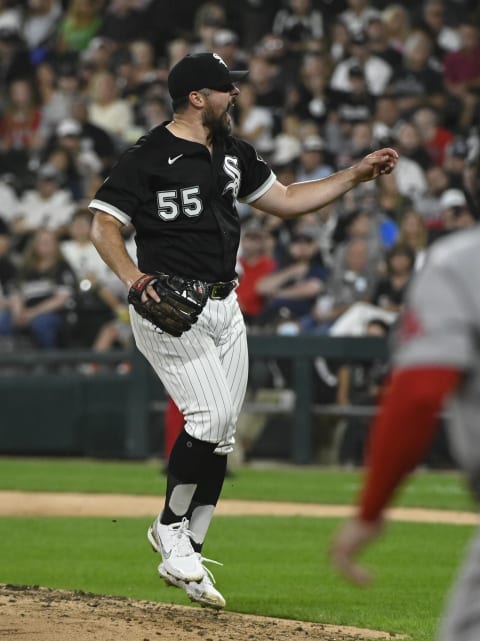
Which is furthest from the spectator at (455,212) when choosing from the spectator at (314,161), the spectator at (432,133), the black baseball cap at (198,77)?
the black baseball cap at (198,77)

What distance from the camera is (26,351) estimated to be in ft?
47.3

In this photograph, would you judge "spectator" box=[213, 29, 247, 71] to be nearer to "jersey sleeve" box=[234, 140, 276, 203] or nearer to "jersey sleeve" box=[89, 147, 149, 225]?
"jersey sleeve" box=[234, 140, 276, 203]

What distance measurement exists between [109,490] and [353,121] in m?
5.99

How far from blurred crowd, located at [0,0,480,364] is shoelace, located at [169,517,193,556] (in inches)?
290

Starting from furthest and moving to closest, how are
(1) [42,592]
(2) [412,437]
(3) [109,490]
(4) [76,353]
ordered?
(4) [76,353]
(3) [109,490]
(1) [42,592]
(2) [412,437]

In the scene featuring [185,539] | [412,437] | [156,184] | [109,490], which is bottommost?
[109,490]

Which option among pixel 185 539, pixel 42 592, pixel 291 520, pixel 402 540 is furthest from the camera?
pixel 291 520

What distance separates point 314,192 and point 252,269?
7.58m

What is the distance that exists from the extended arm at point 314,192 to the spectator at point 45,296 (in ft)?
28.1

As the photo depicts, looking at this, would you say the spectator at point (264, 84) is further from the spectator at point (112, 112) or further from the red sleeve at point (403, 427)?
the red sleeve at point (403, 427)

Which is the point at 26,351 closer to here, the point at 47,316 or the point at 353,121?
the point at 47,316

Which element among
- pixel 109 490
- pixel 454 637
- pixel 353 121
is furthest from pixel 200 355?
pixel 353 121

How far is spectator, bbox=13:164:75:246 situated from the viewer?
53.2 feet

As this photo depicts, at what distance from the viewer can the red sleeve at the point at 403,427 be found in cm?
243
